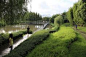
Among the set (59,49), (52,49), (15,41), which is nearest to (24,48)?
(52,49)

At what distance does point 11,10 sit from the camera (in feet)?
26.1

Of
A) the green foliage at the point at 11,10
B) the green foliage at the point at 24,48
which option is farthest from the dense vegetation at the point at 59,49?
the green foliage at the point at 11,10

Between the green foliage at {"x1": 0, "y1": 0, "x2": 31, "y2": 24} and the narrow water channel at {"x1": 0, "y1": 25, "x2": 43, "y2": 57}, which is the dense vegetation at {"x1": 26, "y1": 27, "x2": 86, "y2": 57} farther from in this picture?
the green foliage at {"x1": 0, "y1": 0, "x2": 31, "y2": 24}

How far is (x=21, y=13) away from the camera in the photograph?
876 centimetres

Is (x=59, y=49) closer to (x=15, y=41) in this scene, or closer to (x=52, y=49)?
(x=52, y=49)

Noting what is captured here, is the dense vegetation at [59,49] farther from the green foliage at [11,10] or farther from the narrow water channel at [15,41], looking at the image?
the green foliage at [11,10]

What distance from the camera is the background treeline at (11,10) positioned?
25.6ft

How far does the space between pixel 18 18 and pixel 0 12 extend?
1626 millimetres

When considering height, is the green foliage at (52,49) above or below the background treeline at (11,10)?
below

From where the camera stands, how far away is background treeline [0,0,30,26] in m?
7.81

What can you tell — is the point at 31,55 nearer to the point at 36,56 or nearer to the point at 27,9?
the point at 36,56

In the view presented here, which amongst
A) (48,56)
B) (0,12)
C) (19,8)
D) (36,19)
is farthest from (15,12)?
(36,19)

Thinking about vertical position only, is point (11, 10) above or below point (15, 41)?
above

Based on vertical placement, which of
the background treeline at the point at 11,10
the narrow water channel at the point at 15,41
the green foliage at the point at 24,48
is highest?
the background treeline at the point at 11,10
